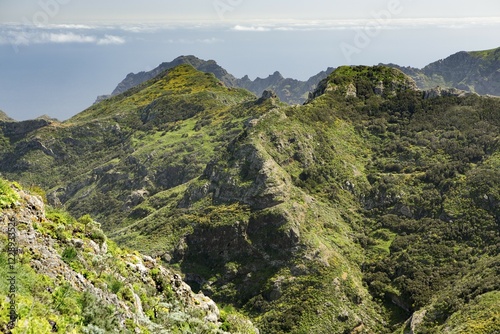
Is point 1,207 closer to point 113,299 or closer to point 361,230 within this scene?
point 113,299

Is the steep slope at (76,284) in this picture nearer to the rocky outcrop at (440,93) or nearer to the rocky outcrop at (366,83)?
the rocky outcrop at (366,83)

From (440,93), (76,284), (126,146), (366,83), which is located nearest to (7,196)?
(76,284)

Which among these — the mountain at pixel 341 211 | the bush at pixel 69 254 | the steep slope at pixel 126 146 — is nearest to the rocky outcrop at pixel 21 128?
the steep slope at pixel 126 146

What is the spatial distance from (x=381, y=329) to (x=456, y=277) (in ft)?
47.1

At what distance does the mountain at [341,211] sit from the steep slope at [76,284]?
34.9 m

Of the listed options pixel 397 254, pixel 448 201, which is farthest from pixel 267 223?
pixel 448 201

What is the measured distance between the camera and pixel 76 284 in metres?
16.2

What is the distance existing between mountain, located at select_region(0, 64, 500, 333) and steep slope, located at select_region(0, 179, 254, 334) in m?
34.9

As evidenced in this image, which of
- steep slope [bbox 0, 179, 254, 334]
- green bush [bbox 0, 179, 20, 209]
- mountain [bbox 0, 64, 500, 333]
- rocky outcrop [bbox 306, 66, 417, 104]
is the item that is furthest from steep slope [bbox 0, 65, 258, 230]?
green bush [bbox 0, 179, 20, 209]

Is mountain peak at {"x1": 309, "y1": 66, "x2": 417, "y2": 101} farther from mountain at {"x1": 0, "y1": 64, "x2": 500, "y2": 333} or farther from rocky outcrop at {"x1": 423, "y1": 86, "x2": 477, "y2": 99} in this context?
rocky outcrop at {"x1": 423, "y1": 86, "x2": 477, "y2": 99}

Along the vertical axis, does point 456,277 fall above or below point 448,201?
below

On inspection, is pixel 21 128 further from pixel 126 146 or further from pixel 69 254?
pixel 69 254

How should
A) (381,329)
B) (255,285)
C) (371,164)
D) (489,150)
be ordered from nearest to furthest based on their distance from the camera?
(381,329)
(255,285)
(489,150)
(371,164)

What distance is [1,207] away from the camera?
17.1m
